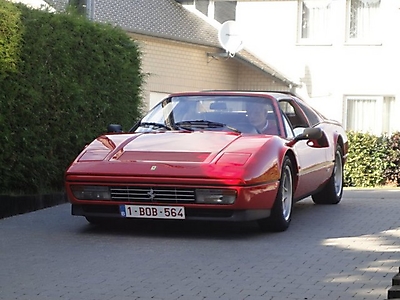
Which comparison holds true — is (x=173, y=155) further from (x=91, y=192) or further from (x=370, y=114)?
(x=370, y=114)

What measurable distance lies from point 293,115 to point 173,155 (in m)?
2.87

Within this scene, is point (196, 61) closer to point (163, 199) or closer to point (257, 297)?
point (163, 199)

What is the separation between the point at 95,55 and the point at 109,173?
416 centimetres

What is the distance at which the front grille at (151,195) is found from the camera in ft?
31.6

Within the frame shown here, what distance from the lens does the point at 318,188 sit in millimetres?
12391

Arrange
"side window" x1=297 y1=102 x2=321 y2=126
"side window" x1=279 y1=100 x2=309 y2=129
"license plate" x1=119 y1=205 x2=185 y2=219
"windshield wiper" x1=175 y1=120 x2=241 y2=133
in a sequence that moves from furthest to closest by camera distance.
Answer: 1. "side window" x1=297 y1=102 x2=321 y2=126
2. "side window" x1=279 y1=100 x2=309 y2=129
3. "windshield wiper" x1=175 y1=120 x2=241 y2=133
4. "license plate" x1=119 y1=205 x2=185 y2=219

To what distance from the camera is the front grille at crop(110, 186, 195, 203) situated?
963cm

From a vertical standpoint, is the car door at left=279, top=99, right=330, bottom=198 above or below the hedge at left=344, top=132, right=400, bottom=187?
above

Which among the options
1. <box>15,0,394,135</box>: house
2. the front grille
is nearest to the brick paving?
the front grille

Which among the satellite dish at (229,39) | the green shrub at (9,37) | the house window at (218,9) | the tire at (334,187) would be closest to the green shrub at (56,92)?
the green shrub at (9,37)

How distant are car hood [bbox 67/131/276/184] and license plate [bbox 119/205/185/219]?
326 mm

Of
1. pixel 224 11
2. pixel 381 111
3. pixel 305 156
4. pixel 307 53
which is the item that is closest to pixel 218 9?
pixel 224 11

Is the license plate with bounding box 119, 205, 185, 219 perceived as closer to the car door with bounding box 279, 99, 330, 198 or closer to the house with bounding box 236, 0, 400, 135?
the car door with bounding box 279, 99, 330, 198

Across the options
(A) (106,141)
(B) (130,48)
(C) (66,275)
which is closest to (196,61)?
(B) (130,48)
